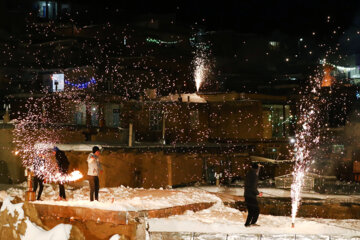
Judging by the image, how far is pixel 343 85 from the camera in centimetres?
3666

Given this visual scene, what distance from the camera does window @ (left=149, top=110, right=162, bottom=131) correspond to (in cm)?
2794

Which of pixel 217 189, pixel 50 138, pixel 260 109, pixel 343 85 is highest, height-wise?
pixel 343 85

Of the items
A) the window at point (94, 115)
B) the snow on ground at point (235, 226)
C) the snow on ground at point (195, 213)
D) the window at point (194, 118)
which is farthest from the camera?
the window at point (94, 115)

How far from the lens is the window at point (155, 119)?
27938mm

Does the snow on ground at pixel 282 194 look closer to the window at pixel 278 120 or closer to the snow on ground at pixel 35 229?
the snow on ground at pixel 35 229

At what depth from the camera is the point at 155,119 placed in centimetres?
2802

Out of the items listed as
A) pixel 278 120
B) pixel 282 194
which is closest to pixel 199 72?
pixel 278 120

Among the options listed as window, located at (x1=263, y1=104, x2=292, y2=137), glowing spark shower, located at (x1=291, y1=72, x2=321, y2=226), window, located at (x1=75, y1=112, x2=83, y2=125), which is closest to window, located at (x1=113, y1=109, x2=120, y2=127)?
window, located at (x1=75, y1=112, x2=83, y2=125)

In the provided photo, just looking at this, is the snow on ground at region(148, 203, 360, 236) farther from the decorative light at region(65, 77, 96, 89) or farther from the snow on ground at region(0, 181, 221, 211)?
the decorative light at region(65, 77, 96, 89)

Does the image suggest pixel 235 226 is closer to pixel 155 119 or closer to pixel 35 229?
pixel 35 229

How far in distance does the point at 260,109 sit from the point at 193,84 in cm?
1039

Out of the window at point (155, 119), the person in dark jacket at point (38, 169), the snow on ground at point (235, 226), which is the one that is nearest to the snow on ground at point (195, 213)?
the snow on ground at point (235, 226)

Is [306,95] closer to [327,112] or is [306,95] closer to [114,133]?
[327,112]

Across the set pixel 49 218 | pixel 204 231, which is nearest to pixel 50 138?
pixel 49 218
